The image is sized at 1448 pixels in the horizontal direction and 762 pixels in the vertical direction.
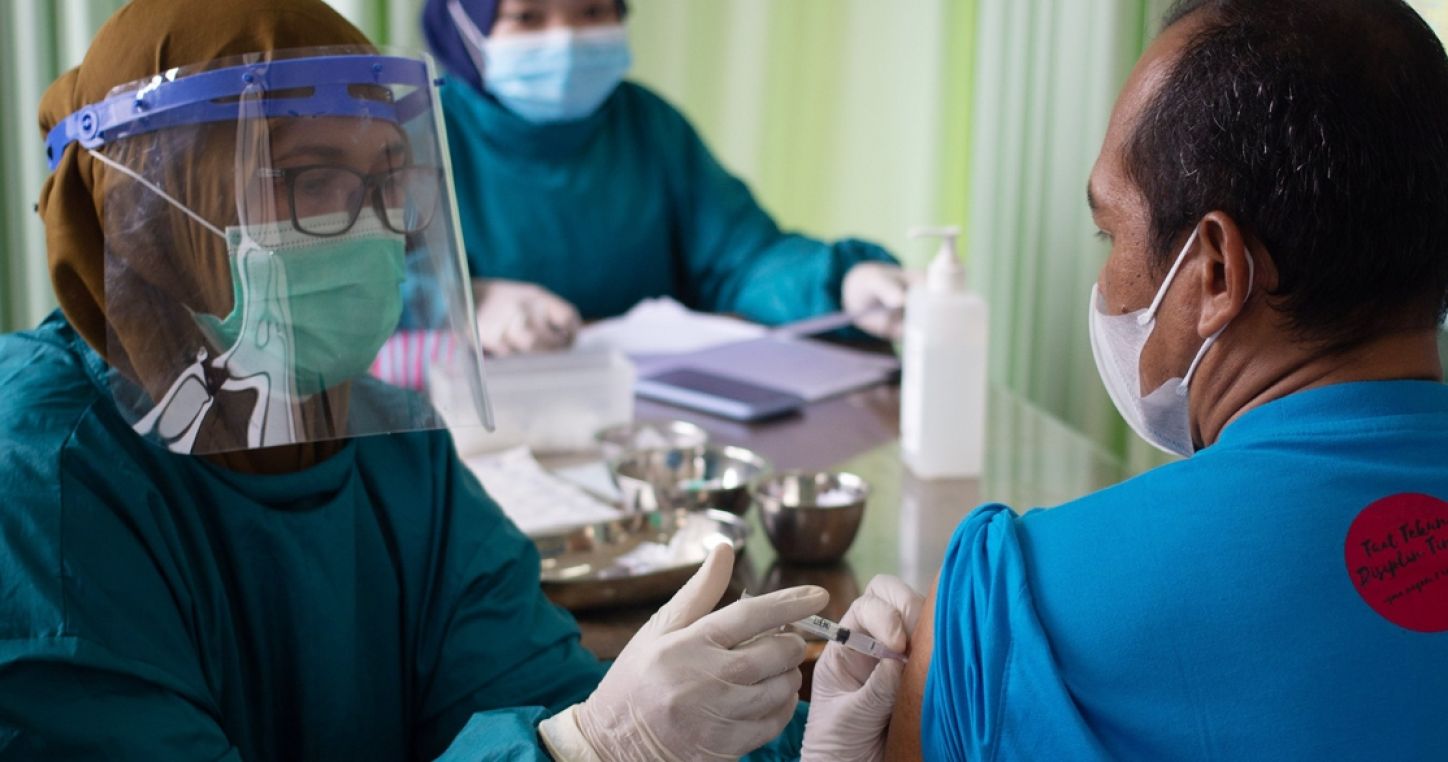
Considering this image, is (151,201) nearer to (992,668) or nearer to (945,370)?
(992,668)

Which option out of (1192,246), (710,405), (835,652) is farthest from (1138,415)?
(710,405)

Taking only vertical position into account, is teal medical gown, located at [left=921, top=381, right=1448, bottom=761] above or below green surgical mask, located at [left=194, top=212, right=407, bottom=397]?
below

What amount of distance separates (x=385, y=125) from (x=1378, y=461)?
806 millimetres

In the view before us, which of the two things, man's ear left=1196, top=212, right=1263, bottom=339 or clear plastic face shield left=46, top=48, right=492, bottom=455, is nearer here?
man's ear left=1196, top=212, right=1263, bottom=339

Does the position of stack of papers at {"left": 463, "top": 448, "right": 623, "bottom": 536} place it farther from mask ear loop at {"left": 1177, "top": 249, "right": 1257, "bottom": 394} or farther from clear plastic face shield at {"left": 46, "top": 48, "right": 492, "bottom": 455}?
mask ear loop at {"left": 1177, "top": 249, "right": 1257, "bottom": 394}

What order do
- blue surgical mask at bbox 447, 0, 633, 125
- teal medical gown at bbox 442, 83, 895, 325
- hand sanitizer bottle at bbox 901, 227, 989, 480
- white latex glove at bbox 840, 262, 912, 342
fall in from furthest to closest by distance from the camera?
teal medical gown at bbox 442, 83, 895, 325 → blue surgical mask at bbox 447, 0, 633, 125 → white latex glove at bbox 840, 262, 912, 342 → hand sanitizer bottle at bbox 901, 227, 989, 480

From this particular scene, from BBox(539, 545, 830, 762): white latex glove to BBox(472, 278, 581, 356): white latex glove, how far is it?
1.17 m

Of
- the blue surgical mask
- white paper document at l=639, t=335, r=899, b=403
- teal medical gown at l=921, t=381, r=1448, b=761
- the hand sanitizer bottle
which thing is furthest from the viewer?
the blue surgical mask

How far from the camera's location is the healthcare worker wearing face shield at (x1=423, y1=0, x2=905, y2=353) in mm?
2662

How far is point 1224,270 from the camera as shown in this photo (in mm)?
882

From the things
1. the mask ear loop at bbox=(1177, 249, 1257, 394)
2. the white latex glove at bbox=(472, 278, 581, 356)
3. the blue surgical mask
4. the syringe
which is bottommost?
the syringe

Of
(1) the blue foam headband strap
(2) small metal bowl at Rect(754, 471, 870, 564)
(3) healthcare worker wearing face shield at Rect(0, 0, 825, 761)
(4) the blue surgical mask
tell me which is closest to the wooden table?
(2) small metal bowl at Rect(754, 471, 870, 564)

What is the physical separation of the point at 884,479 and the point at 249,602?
2.90 ft

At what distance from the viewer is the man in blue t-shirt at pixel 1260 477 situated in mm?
786
